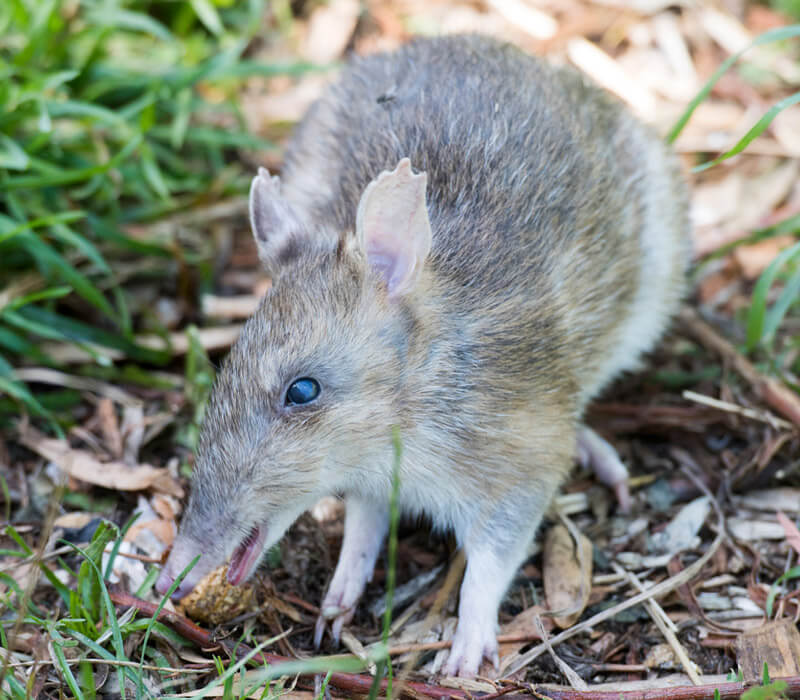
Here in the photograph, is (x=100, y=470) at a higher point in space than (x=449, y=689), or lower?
lower

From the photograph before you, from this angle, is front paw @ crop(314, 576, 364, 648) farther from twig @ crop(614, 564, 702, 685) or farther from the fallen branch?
twig @ crop(614, 564, 702, 685)

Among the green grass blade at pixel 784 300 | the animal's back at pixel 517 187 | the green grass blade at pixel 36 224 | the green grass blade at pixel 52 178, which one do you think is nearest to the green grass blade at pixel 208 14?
the animal's back at pixel 517 187

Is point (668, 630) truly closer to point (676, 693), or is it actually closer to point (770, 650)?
point (770, 650)

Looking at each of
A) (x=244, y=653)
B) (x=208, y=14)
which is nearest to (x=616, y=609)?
(x=244, y=653)

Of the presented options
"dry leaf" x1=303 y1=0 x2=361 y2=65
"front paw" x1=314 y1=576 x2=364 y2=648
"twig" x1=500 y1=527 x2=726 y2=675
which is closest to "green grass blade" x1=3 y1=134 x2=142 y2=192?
"front paw" x1=314 y1=576 x2=364 y2=648

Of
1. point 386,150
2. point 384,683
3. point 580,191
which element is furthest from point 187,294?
point 384,683

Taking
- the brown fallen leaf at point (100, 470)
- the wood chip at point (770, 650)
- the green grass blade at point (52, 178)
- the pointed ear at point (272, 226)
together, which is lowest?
the brown fallen leaf at point (100, 470)

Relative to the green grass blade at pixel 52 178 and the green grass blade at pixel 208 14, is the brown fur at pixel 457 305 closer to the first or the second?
the green grass blade at pixel 52 178
